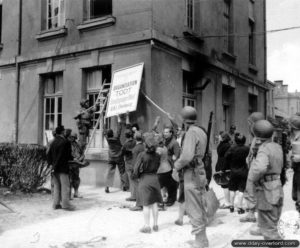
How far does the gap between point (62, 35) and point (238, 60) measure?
7.84 m

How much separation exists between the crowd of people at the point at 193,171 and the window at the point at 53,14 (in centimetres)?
556

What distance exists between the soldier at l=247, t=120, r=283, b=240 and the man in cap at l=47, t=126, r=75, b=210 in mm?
4297

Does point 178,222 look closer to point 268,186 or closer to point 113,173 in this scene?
point 268,186

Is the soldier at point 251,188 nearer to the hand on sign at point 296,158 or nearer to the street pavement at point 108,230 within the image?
the street pavement at point 108,230

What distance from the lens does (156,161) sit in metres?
6.15

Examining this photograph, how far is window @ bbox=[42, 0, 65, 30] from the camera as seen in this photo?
13.2m

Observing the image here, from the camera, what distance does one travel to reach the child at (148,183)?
5898mm

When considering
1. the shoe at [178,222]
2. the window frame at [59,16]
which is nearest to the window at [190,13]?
the window frame at [59,16]

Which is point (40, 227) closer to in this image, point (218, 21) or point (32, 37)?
point (32, 37)

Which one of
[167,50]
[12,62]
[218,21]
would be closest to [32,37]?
[12,62]

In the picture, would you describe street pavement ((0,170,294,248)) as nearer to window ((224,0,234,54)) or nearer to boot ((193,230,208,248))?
boot ((193,230,208,248))

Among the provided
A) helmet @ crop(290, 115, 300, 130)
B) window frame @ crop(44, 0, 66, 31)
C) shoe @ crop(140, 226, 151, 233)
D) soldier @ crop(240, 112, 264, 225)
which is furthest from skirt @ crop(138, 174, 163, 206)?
window frame @ crop(44, 0, 66, 31)

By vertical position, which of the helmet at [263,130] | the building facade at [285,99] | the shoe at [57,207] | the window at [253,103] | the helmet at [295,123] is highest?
the building facade at [285,99]

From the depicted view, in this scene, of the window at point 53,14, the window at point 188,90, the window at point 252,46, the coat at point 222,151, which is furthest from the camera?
the window at point 252,46
